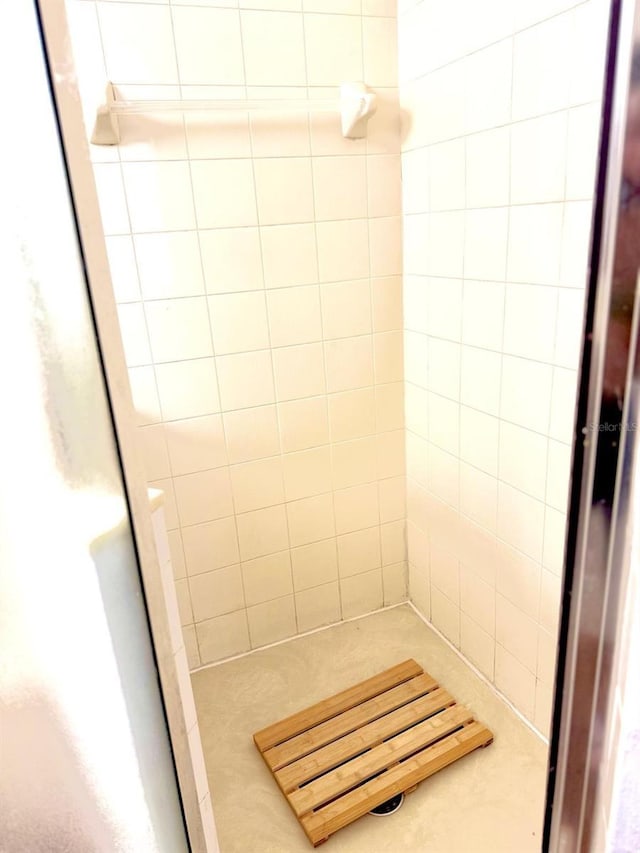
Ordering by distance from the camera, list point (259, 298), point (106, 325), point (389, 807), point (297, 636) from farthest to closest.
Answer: point (297, 636)
point (259, 298)
point (389, 807)
point (106, 325)

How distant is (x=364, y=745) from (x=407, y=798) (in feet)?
0.50

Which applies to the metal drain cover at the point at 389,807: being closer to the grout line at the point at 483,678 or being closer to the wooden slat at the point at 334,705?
the wooden slat at the point at 334,705

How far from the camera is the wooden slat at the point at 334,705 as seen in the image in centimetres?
152

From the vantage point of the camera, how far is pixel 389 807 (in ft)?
4.39

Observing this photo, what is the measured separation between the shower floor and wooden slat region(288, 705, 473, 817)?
5 centimetres

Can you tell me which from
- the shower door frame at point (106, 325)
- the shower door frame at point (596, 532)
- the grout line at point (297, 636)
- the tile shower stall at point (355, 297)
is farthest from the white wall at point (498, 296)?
the shower door frame at point (106, 325)

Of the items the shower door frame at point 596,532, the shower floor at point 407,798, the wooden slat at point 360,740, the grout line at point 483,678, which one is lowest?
the shower floor at point 407,798

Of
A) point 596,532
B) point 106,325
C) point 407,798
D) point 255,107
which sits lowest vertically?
point 407,798

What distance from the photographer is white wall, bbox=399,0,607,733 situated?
115cm

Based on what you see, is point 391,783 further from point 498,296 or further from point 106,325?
point 106,325

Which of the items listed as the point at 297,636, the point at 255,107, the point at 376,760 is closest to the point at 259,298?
the point at 255,107

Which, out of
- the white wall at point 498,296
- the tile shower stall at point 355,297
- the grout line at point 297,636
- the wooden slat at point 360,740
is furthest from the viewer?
the grout line at point 297,636

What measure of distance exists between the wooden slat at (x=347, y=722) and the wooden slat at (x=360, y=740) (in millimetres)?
13

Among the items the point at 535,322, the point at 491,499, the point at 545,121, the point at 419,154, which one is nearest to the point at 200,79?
the point at 419,154
